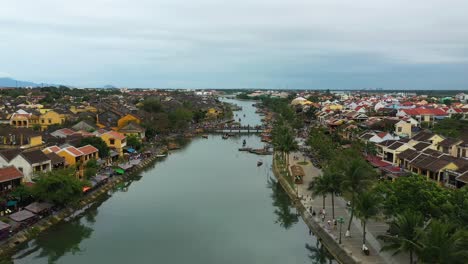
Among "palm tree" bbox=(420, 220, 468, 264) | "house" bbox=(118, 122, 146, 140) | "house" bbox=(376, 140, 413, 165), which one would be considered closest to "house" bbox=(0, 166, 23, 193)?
"palm tree" bbox=(420, 220, 468, 264)

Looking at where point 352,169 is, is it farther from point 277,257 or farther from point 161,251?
point 161,251

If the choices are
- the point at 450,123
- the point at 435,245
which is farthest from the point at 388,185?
the point at 450,123

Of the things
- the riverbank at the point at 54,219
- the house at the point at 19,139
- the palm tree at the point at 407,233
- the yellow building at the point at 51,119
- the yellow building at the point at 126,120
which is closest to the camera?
the palm tree at the point at 407,233

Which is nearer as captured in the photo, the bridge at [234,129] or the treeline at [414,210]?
the treeline at [414,210]

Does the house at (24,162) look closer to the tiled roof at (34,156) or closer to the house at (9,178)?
the tiled roof at (34,156)

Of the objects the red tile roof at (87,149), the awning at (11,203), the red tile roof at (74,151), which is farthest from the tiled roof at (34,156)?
the red tile roof at (87,149)

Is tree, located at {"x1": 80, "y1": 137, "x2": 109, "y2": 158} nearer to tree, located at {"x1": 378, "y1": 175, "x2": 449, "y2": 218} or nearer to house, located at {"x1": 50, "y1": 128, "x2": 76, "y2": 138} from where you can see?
house, located at {"x1": 50, "y1": 128, "x2": 76, "y2": 138}
